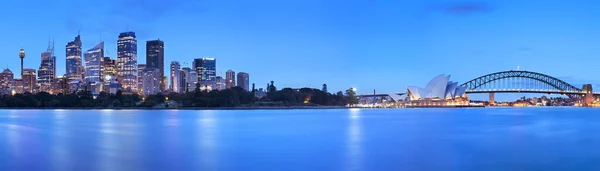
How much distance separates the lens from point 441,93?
456ft

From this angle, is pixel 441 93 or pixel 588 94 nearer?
pixel 441 93

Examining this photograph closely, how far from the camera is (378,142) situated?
74.8 feet

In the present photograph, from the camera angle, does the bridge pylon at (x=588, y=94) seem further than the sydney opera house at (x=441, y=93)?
Yes

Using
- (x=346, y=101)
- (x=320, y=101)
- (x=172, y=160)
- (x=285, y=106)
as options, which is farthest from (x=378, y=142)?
(x=346, y=101)

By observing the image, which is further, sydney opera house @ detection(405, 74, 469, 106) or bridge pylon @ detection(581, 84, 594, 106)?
bridge pylon @ detection(581, 84, 594, 106)

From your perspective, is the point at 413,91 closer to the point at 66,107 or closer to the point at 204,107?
the point at 204,107

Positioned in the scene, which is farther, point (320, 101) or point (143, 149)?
point (320, 101)

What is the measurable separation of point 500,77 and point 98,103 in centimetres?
10019

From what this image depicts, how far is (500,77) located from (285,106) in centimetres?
6197

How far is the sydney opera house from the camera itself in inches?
5433

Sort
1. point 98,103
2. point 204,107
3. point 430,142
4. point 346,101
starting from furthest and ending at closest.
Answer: point 346,101, point 98,103, point 204,107, point 430,142

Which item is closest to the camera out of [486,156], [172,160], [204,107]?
[172,160]

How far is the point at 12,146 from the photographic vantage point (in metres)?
20.3

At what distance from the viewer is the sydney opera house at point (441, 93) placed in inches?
5433
